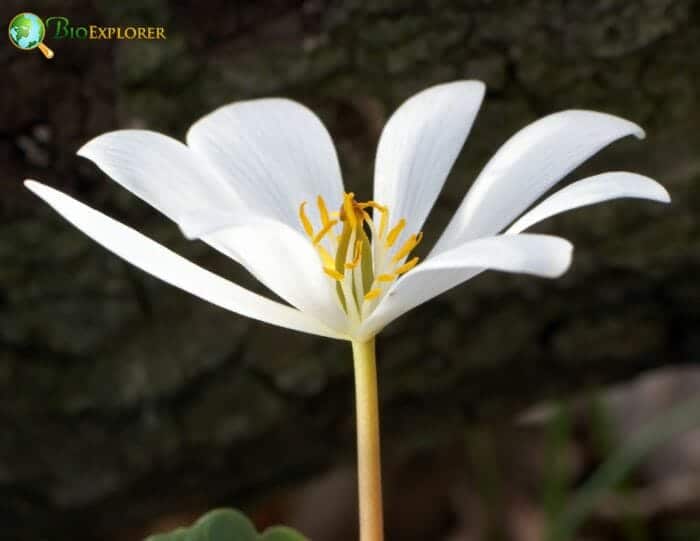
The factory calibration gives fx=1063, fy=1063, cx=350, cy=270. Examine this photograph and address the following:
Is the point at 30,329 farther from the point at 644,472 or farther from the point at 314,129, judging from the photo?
the point at 644,472

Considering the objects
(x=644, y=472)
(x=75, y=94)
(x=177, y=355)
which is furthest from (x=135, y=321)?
(x=644, y=472)

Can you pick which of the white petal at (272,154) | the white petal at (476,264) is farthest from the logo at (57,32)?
the white petal at (476,264)

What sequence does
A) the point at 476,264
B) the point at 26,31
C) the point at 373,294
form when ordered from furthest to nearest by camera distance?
the point at 26,31 < the point at 373,294 < the point at 476,264

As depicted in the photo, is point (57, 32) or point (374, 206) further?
point (57, 32)

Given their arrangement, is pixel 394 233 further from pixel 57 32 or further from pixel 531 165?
pixel 57 32

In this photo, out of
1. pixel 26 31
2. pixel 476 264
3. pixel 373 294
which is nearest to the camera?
pixel 476 264

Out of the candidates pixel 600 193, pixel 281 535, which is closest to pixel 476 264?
pixel 600 193

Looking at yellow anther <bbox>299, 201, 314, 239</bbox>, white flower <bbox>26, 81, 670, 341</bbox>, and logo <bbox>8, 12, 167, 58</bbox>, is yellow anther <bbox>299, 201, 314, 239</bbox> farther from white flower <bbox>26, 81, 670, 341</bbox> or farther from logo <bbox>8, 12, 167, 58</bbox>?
logo <bbox>8, 12, 167, 58</bbox>
